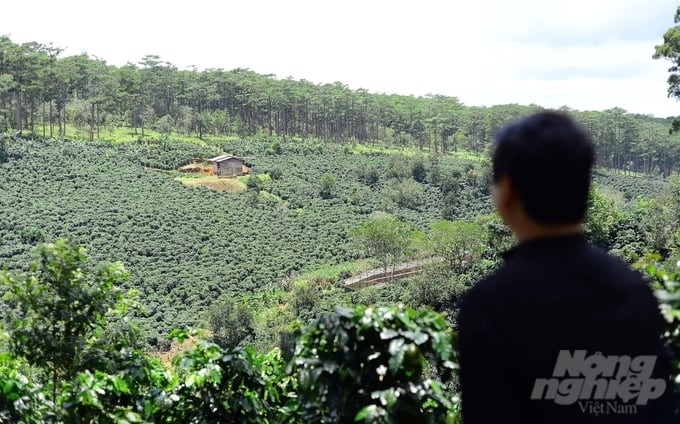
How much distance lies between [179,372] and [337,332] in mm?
1321

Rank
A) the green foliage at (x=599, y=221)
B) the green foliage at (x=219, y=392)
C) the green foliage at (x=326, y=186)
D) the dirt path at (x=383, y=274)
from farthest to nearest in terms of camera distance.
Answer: the green foliage at (x=326, y=186) → the dirt path at (x=383, y=274) → the green foliage at (x=599, y=221) → the green foliage at (x=219, y=392)

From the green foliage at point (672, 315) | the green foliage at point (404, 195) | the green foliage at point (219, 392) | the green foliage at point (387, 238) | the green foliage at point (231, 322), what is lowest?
the green foliage at point (231, 322)

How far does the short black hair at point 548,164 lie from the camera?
1.09 meters

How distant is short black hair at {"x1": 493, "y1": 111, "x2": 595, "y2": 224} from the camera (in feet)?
3.59

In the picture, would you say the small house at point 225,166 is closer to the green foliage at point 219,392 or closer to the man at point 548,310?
the green foliage at point 219,392

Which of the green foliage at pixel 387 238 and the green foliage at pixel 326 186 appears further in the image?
the green foliage at pixel 326 186

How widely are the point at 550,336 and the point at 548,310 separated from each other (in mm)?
45

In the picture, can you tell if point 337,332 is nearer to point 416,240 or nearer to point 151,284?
point 151,284

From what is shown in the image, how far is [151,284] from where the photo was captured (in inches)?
1212

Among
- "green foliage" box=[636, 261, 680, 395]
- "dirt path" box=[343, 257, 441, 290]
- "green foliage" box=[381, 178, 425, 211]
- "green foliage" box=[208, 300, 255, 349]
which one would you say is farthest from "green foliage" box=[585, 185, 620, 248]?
"green foliage" box=[636, 261, 680, 395]

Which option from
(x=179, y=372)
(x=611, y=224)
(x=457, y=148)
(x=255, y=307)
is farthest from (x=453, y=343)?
(x=457, y=148)

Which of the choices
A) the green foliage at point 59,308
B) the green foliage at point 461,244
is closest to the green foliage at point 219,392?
the green foliage at point 59,308

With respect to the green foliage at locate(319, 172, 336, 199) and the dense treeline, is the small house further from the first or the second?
the dense treeline

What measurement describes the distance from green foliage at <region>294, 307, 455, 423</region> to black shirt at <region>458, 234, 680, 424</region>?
35.2 inches
